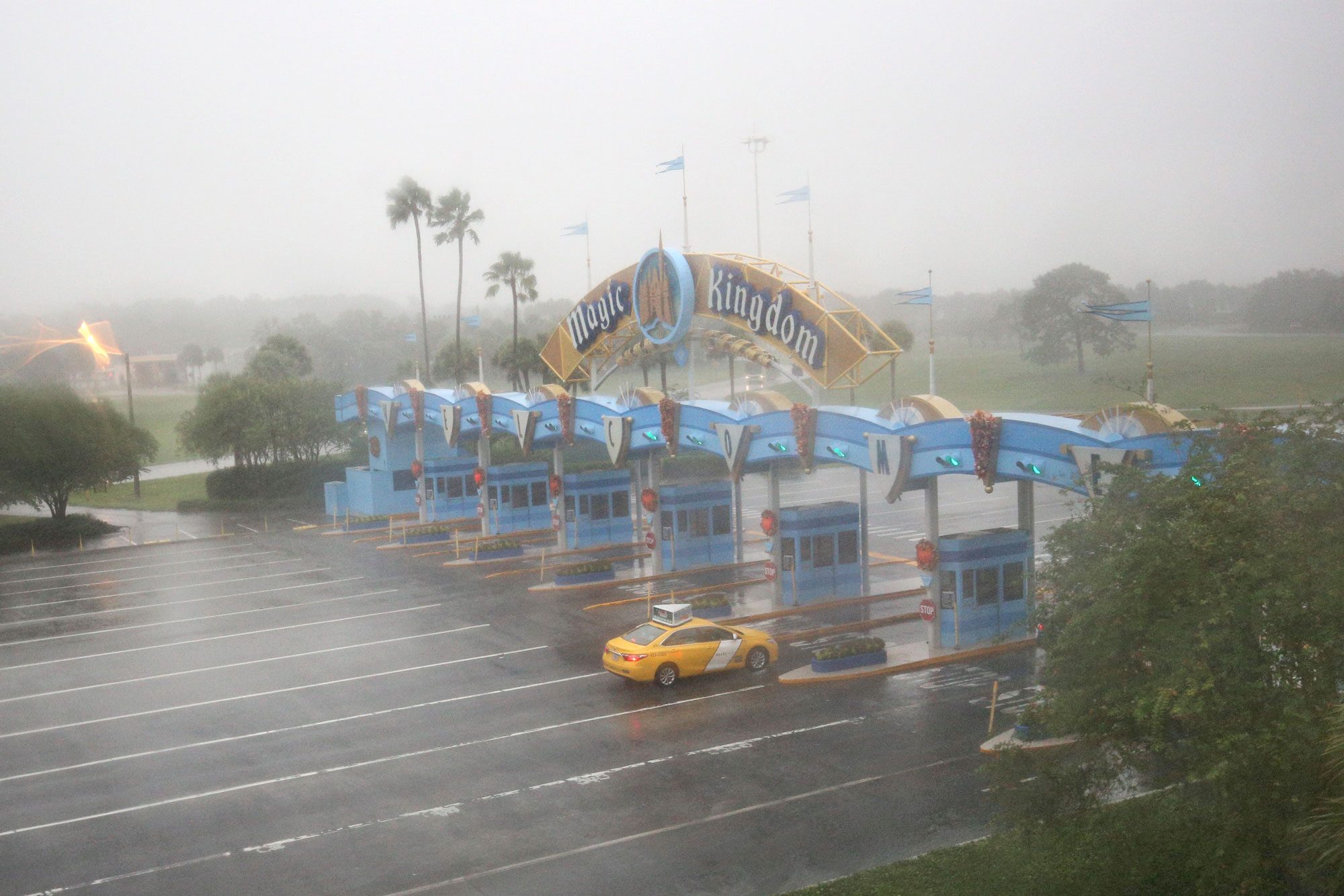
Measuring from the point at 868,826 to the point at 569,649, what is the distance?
40.7ft

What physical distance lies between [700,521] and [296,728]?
1823 centimetres

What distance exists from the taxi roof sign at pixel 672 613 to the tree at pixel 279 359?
195 ft

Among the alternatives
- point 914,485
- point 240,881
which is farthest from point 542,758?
point 914,485

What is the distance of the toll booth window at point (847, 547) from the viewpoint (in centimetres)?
3188

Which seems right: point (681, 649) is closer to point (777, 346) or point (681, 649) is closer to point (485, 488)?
point (777, 346)

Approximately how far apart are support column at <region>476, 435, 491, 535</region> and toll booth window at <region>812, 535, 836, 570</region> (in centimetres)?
1844

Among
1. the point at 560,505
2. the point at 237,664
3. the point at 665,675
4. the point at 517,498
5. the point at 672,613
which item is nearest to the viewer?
the point at 665,675

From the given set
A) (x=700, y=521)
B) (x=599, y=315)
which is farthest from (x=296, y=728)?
(x=700, y=521)

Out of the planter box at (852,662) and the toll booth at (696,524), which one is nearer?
the planter box at (852,662)

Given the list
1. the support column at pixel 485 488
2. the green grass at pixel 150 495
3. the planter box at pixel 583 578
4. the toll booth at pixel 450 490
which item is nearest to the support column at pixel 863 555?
the planter box at pixel 583 578

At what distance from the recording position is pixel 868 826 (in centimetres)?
1585

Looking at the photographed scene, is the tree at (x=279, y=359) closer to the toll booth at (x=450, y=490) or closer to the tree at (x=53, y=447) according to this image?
the tree at (x=53, y=447)

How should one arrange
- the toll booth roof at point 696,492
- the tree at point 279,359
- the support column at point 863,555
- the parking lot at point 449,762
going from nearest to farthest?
the parking lot at point 449,762, the support column at point 863,555, the toll booth roof at point 696,492, the tree at point 279,359

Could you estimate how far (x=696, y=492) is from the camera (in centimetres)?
3734
